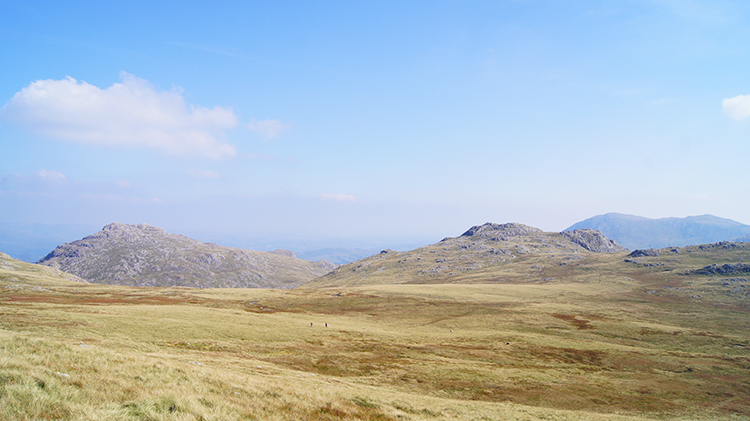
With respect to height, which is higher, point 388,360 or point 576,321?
point 388,360

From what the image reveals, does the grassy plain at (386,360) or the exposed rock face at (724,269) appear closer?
the grassy plain at (386,360)

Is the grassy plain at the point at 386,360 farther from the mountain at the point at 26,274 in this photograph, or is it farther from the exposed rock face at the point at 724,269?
the exposed rock face at the point at 724,269

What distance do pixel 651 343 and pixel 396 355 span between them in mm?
56926

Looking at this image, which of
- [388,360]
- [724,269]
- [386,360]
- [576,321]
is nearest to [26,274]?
[386,360]

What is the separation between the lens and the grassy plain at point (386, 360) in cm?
1877

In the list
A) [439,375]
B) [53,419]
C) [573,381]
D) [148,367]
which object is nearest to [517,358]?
[573,381]

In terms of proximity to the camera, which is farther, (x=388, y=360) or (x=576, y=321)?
(x=576, y=321)

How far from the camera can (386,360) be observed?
1900 inches

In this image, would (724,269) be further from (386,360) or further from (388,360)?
(386,360)

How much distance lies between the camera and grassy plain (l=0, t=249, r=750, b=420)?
1877 cm

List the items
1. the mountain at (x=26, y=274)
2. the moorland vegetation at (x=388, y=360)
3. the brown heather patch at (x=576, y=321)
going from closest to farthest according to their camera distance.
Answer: the moorland vegetation at (x=388, y=360) → the brown heather patch at (x=576, y=321) → the mountain at (x=26, y=274)

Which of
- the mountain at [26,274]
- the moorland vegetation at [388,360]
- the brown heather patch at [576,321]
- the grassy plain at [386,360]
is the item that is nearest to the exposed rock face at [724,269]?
the grassy plain at [386,360]

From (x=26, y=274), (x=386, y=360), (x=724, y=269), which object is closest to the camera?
(x=386, y=360)

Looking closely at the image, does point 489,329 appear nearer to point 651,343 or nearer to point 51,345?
point 651,343
